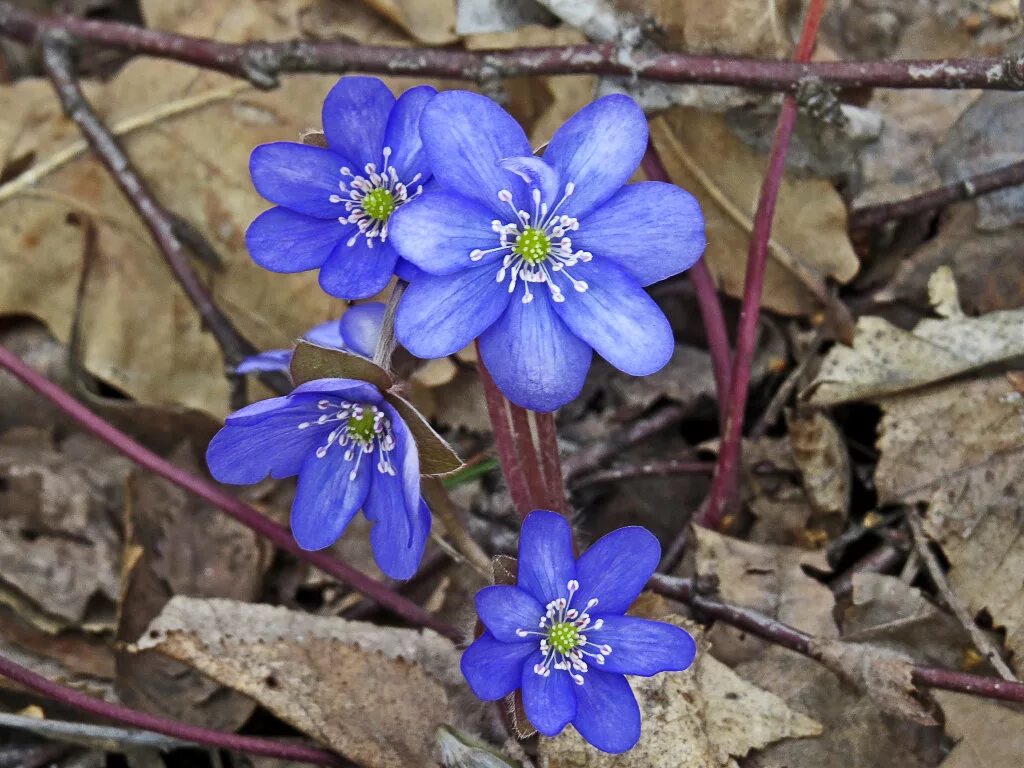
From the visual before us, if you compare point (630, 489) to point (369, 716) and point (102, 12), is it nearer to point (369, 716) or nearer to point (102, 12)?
point (369, 716)

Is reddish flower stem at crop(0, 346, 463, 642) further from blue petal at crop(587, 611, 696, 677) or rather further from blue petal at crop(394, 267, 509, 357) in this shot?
blue petal at crop(394, 267, 509, 357)

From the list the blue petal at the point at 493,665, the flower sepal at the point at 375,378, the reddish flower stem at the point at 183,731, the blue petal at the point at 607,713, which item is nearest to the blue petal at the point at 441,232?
the flower sepal at the point at 375,378

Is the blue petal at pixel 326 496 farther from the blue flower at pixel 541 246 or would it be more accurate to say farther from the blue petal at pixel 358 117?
the blue petal at pixel 358 117

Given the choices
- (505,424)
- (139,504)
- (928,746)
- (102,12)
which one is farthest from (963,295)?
(102,12)

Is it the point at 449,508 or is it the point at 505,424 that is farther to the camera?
the point at 449,508

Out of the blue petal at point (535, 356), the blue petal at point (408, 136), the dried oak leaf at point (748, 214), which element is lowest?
the blue petal at point (535, 356)

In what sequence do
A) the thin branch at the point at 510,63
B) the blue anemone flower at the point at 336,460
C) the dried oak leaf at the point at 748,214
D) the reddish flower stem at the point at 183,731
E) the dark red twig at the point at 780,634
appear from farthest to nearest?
the dried oak leaf at the point at 748,214
the thin branch at the point at 510,63
the reddish flower stem at the point at 183,731
the dark red twig at the point at 780,634
the blue anemone flower at the point at 336,460

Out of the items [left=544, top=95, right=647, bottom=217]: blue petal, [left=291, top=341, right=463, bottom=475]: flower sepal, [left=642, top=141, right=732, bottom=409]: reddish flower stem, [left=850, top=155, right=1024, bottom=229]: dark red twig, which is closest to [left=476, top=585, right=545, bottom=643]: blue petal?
[left=291, top=341, right=463, bottom=475]: flower sepal
